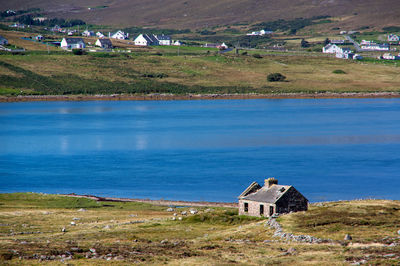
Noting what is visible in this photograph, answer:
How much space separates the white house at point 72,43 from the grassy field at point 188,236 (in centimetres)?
14354

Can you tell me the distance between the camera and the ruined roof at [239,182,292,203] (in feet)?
137

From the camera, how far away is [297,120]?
375 ft

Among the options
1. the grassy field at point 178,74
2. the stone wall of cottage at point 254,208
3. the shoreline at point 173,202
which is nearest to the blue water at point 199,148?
the shoreline at point 173,202

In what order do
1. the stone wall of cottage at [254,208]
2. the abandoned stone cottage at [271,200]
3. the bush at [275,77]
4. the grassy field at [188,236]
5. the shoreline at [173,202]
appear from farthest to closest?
the bush at [275,77]
the shoreline at [173,202]
the stone wall of cottage at [254,208]
the abandoned stone cottage at [271,200]
the grassy field at [188,236]

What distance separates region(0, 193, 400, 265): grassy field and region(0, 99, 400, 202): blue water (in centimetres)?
1386

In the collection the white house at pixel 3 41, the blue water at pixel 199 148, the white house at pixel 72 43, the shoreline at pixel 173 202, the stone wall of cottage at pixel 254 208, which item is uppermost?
the white house at pixel 3 41

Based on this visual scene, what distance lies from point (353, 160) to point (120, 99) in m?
79.2

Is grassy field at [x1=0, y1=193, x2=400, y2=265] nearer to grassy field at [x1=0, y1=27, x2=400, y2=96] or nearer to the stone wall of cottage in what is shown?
the stone wall of cottage

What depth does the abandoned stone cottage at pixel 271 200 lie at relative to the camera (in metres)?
41.7

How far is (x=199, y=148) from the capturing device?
284 ft

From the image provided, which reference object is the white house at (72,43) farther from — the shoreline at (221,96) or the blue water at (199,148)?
the blue water at (199,148)

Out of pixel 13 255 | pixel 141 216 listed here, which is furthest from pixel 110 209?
pixel 13 255

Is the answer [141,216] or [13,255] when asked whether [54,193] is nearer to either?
[141,216]

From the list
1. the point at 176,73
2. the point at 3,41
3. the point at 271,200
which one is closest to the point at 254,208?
the point at 271,200
